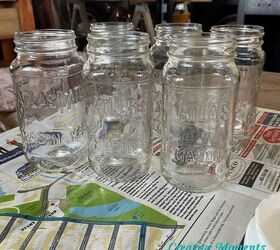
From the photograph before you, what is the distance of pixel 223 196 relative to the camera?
435mm

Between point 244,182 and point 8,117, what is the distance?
0.76 m

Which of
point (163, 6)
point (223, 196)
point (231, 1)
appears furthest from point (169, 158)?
point (231, 1)

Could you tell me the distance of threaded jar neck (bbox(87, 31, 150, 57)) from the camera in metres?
0.44

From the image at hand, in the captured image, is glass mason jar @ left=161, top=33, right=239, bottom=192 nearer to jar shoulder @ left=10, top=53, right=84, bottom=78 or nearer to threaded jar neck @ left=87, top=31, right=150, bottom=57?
threaded jar neck @ left=87, top=31, right=150, bottom=57

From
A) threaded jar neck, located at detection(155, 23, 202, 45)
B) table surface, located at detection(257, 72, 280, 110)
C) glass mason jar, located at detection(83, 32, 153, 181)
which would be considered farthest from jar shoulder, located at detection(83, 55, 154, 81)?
table surface, located at detection(257, 72, 280, 110)

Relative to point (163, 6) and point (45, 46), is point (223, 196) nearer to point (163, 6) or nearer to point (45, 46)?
point (45, 46)

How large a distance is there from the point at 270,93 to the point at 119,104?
1.94 feet

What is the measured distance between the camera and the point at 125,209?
416 millimetres

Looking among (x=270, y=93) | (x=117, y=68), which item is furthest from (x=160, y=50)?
(x=270, y=93)

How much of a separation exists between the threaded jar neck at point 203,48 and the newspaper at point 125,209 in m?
0.17

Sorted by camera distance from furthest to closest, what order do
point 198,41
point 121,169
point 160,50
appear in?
point 160,50, point 121,169, point 198,41

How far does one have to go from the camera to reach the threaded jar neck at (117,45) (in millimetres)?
442

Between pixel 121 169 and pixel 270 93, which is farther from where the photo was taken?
pixel 270 93

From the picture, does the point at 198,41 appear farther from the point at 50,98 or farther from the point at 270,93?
the point at 270,93
